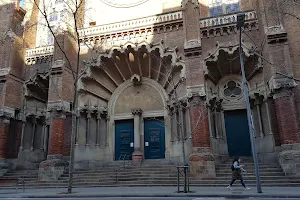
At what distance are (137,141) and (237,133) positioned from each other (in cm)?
663

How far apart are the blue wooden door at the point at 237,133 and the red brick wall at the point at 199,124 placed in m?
3.45

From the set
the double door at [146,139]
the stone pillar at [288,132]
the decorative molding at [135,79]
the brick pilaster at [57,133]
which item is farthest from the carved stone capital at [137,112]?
the stone pillar at [288,132]

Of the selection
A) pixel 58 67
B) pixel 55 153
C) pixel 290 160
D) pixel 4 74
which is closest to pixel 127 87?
pixel 58 67

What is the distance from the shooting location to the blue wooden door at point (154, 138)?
17484 mm

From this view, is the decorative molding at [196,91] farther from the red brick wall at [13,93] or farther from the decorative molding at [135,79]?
the red brick wall at [13,93]

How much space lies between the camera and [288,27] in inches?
541

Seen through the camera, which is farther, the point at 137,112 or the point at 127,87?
the point at 127,87

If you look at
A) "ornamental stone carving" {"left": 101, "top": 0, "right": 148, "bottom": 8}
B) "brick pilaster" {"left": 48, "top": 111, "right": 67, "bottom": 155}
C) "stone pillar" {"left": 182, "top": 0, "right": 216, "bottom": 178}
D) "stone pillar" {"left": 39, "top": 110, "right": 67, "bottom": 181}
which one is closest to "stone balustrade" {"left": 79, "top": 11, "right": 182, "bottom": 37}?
"stone pillar" {"left": 182, "top": 0, "right": 216, "bottom": 178}

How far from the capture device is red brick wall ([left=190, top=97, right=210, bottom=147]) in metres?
13.3

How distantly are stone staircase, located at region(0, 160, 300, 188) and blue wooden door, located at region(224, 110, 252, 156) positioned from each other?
4.65ft

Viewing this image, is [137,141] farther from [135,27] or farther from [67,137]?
[135,27]

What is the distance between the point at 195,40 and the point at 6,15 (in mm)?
14765

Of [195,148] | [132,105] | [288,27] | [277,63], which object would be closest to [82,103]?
[132,105]

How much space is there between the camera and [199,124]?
1349 centimetres
